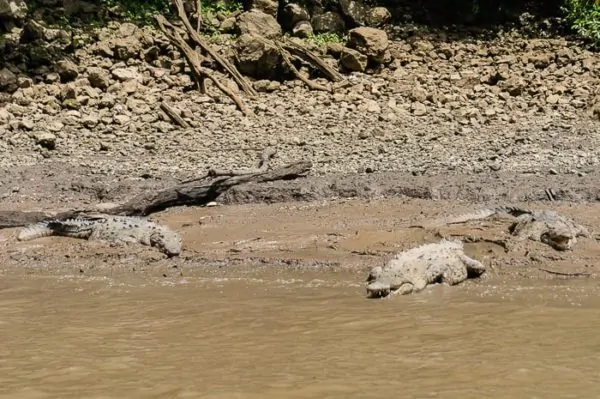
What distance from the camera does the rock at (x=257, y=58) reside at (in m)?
14.4

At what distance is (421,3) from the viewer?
1772 cm

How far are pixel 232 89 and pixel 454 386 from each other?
10.8 metres

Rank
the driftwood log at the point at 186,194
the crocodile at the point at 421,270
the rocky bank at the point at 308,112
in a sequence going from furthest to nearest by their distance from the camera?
the rocky bank at the point at 308,112 < the driftwood log at the point at 186,194 < the crocodile at the point at 421,270

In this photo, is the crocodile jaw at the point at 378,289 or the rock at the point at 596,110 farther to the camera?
the rock at the point at 596,110

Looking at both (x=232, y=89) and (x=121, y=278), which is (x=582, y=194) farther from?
(x=232, y=89)

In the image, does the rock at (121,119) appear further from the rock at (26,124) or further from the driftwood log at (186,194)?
the driftwood log at (186,194)

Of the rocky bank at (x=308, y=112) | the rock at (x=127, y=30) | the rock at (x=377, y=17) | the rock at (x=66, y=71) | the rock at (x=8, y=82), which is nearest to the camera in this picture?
the rocky bank at (x=308, y=112)

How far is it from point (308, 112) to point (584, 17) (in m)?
6.70

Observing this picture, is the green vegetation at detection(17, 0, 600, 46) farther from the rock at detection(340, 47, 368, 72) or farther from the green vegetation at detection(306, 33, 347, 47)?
the rock at detection(340, 47, 368, 72)

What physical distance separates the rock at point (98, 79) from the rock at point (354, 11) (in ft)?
18.5

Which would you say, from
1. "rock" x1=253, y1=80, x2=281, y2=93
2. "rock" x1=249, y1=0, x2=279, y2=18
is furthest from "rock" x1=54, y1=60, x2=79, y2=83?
"rock" x1=249, y1=0, x2=279, y2=18

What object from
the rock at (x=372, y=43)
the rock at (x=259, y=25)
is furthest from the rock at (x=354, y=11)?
the rock at (x=259, y=25)

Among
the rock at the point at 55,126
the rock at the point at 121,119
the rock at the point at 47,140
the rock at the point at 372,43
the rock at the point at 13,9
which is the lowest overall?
the rock at the point at 47,140

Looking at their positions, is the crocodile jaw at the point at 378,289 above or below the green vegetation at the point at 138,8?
below
